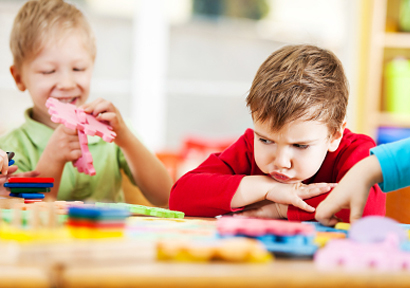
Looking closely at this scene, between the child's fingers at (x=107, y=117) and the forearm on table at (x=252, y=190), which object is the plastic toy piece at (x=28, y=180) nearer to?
the child's fingers at (x=107, y=117)

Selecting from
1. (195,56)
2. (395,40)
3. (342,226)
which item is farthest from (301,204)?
(195,56)

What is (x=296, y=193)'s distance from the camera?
807mm

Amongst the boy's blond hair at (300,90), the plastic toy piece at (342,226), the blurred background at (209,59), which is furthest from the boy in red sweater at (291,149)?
the blurred background at (209,59)

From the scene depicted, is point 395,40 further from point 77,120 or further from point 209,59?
point 77,120

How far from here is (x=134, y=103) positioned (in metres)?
3.00

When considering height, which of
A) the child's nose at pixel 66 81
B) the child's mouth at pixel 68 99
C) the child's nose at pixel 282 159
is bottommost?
the child's nose at pixel 282 159

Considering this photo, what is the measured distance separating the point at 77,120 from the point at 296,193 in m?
0.47

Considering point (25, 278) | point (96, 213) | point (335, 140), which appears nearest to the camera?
point (25, 278)

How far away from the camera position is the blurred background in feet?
8.74

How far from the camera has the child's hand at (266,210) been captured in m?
0.81

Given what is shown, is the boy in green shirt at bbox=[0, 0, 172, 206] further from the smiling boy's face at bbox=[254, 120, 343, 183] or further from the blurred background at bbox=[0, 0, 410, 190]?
the blurred background at bbox=[0, 0, 410, 190]

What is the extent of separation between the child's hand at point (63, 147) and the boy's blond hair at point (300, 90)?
1.46 feet

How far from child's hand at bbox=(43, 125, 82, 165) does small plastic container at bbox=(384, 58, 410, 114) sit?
2.04m

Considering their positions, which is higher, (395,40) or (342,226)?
(395,40)
